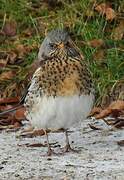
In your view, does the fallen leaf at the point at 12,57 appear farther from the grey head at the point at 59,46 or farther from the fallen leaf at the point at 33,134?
the grey head at the point at 59,46

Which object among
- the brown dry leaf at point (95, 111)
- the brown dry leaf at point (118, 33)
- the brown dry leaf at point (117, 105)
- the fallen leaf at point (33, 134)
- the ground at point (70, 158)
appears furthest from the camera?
the brown dry leaf at point (118, 33)

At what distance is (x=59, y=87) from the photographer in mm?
5926

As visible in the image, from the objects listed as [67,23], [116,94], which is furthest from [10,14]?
[116,94]

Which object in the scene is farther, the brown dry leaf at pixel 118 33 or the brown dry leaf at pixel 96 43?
the brown dry leaf at pixel 118 33

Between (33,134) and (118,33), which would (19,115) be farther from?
(118,33)

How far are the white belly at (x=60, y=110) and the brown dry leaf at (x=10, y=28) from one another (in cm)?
387

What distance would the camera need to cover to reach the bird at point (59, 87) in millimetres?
5914

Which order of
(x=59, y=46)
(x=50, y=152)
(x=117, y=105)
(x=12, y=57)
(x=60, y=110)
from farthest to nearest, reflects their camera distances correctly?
(x=12, y=57) < (x=117, y=105) < (x=50, y=152) < (x=59, y=46) < (x=60, y=110)

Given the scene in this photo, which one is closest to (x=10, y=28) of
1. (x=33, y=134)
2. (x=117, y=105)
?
(x=117, y=105)

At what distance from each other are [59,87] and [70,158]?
0.58 meters

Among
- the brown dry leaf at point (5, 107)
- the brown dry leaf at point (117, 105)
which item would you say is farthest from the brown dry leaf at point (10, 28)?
the brown dry leaf at point (117, 105)

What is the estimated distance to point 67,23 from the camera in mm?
9398

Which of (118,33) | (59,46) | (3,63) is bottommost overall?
(3,63)

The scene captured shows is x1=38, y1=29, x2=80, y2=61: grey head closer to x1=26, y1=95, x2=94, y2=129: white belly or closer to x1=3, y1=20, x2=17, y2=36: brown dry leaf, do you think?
x1=26, y1=95, x2=94, y2=129: white belly
